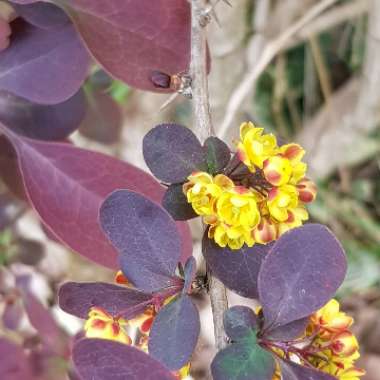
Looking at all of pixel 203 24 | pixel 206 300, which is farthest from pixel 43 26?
pixel 206 300

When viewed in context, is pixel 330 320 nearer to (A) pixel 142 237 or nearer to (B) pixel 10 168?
(A) pixel 142 237

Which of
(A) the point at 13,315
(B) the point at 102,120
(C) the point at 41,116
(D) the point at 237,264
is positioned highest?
(D) the point at 237,264

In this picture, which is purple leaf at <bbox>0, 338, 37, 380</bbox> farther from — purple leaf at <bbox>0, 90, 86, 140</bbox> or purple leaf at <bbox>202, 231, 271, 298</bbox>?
purple leaf at <bbox>202, 231, 271, 298</bbox>

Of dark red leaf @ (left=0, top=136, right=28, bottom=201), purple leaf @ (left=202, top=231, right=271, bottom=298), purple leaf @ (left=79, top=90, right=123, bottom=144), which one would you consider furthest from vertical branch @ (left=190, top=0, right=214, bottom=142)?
purple leaf @ (left=79, top=90, right=123, bottom=144)

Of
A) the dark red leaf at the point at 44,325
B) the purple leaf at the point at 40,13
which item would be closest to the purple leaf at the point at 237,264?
the purple leaf at the point at 40,13

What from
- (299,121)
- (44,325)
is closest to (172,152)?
(44,325)

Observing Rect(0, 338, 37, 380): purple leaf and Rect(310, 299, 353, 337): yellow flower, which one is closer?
Rect(310, 299, 353, 337): yellow flower

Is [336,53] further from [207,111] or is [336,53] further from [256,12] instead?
[207,111]

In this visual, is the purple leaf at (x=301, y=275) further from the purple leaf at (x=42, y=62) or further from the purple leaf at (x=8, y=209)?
the purple leaf at (x=8, y=209)
